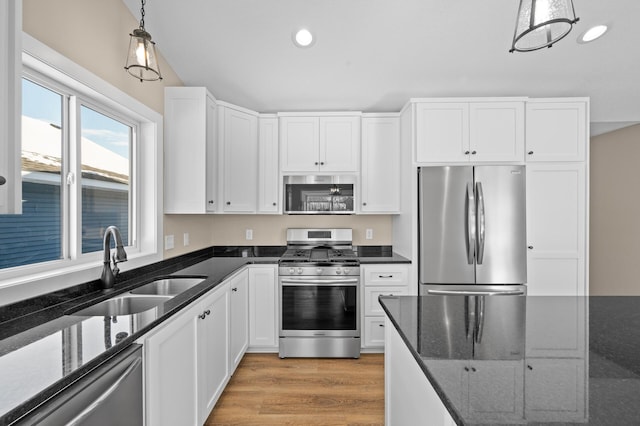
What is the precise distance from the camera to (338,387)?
247 centimetres

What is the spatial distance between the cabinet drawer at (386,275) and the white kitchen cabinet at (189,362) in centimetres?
131

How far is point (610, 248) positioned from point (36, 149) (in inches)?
Result: 201

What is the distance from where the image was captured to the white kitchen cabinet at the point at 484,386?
62cm

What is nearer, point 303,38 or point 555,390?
point 555,390

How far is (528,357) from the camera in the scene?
2.80ft

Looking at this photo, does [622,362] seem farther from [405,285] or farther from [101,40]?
[101,40]

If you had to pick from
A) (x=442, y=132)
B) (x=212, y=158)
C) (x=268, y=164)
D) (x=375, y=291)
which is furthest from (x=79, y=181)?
(x=442, y=132)

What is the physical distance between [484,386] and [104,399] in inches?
44.1

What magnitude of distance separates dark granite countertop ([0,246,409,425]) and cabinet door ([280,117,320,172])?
64.1 inches

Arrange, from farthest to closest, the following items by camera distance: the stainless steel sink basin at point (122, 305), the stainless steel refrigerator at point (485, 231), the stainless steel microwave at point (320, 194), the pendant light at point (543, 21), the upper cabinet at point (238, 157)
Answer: the stainless steel microwave at point (320, 194), the upper cabinet at point (238, 157), the stainless steel refrigerator at point (485, 231), the stainless steel sink basin at point (122, 305), the pendant light at point (543, 21)

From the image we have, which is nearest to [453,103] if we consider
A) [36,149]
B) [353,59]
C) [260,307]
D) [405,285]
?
[353,59]

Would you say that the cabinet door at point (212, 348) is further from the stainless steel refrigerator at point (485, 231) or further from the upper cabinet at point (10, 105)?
the stainless steel refrigerator at point (485, 231)

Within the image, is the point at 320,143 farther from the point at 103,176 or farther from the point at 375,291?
the point at 103,176

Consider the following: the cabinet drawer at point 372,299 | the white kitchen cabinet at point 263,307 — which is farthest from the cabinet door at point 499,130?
the white kitchen cabinet at point 263,307
